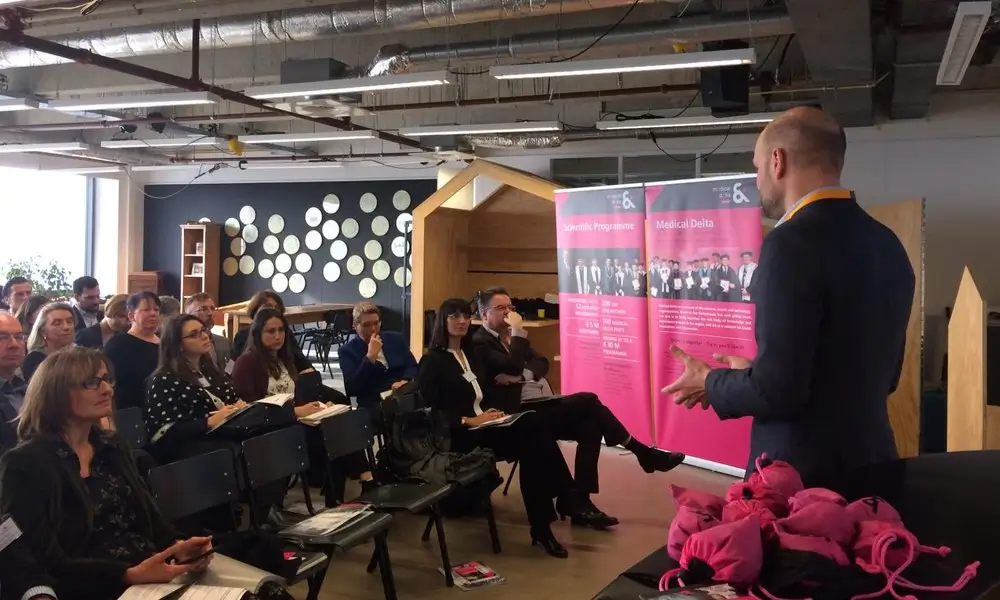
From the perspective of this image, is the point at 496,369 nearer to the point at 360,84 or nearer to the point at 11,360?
the point at 360,84

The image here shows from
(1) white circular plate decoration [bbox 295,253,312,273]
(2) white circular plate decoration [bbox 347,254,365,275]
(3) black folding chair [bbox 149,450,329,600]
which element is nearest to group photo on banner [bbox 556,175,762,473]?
(3) black folding chair [bbox 149,450,329,600]

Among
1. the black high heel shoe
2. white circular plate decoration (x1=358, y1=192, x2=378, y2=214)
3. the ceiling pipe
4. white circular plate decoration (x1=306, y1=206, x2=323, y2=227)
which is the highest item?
the ceiling pipe

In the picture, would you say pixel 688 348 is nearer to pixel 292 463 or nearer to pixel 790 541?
pixel 292 463

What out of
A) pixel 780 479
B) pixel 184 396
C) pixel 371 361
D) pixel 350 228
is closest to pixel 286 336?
pixel 371 361

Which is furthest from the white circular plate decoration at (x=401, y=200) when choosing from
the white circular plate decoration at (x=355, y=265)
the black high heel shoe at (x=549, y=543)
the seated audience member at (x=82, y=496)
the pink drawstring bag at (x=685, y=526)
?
the pink drawstring bag at (x=685, y=526)

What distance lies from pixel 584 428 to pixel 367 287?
26.2ft

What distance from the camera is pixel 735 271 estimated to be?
5.04 meters

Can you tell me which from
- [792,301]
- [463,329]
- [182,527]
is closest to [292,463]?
[182,527]

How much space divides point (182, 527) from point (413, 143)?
687 centimetres

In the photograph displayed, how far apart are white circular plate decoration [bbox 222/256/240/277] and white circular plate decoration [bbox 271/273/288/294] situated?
2.60ft

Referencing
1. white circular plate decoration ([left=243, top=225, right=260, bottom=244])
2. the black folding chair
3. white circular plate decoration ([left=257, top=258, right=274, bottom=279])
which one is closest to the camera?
the black folding chair

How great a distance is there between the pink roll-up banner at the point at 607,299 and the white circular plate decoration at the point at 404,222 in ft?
18.7

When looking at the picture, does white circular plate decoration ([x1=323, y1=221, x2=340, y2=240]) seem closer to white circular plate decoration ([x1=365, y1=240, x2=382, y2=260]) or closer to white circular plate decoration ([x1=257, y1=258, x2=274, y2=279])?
white circular plate decoration ([x1=365, y1=240, x2=382, y2=260])

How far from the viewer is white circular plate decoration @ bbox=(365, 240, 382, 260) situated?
39.2 feet
